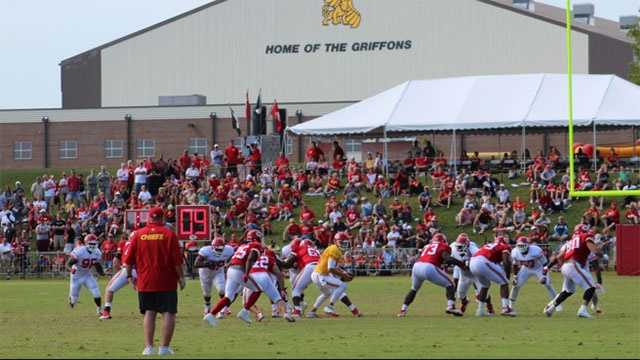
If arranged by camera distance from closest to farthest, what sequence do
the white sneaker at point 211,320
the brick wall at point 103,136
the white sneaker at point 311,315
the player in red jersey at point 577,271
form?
the white sneaker at point 211,320 < the player in red jersey at point 577,271 < the white sneaker at point 311,315 < the brick wall at point 103,136

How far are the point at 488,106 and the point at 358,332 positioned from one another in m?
27.1

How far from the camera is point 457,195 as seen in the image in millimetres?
46406

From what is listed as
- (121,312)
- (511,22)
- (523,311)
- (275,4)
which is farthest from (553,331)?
(275,4)

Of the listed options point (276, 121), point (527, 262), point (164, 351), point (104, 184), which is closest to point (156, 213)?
point (164, 351)

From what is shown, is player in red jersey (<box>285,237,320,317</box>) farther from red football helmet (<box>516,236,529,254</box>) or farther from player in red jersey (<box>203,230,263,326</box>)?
red football helmet (<box>516,236,529,254</box>)

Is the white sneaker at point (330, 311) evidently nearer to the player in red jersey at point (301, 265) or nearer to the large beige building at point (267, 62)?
the player in red jersey at point (301, 265)

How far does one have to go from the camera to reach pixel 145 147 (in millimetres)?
69562

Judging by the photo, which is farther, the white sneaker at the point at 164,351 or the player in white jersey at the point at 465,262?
the player in white jersey at the point at 465,262

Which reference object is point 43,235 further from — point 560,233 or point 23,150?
point 23,150

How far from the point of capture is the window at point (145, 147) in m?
69.4

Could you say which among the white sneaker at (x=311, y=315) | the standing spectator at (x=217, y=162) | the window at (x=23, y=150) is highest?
the window at (x=23, y=150)

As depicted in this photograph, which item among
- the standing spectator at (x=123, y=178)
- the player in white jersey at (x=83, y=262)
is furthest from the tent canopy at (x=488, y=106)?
the player in white jersey at (x=83, y=262)

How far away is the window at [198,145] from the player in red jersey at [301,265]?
4194 centimetres

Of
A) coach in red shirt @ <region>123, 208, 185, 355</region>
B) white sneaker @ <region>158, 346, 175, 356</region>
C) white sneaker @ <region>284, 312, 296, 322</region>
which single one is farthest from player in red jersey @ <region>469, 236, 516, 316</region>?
white sneaker @ <region>158, 346, 175, 356</region>
